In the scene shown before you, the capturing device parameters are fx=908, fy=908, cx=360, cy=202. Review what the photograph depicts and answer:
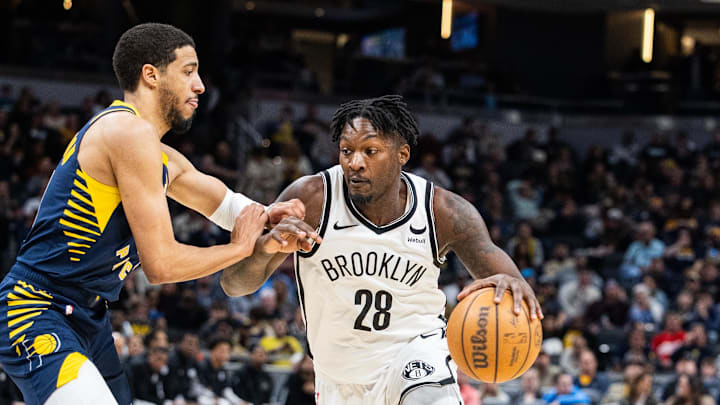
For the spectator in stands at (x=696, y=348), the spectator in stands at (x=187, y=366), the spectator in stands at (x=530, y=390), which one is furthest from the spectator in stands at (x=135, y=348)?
the spectator in stands at (x=696, y=348)

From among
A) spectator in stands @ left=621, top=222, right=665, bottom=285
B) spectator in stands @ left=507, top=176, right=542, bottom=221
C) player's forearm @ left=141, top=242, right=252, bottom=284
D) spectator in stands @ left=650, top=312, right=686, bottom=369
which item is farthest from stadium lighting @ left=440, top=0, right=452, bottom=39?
player's forearm @ left=141, top=242, right=252, bottom=284

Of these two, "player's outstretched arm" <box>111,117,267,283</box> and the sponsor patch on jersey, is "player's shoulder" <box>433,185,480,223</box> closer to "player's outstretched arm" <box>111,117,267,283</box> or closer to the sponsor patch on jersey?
the sponsor patch on jersey

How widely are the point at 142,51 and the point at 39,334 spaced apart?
121cm

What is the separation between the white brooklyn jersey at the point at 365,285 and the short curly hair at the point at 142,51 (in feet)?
4.05

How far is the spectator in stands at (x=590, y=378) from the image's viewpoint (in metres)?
10.3

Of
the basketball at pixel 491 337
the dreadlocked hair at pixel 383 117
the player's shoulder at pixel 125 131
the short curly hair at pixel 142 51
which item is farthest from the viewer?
the dreadlocked hair at pixel 383 117

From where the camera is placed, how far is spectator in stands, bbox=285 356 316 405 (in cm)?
864

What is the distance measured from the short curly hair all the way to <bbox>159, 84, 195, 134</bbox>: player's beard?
11cm

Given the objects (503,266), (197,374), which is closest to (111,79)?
(197,374)

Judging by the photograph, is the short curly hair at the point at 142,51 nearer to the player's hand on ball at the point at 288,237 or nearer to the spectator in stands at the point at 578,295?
the player's hand on ball at the point at 288,237

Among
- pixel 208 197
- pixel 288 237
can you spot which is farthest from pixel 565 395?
pixel 288 237

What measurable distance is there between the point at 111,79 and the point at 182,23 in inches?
74.3

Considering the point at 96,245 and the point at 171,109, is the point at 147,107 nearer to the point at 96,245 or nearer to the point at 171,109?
the point at 171,109

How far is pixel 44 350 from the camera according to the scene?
342 cm
